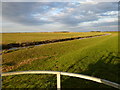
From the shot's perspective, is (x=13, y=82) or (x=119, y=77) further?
(x=119, y=77)

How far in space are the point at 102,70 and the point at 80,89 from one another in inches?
153

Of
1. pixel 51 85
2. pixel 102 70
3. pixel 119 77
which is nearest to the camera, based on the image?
pixel 51 85

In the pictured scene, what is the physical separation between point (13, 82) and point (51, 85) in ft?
9.39

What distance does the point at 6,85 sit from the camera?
711cm

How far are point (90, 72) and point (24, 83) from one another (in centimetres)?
538

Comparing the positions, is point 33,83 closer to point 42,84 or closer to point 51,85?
point 42,84

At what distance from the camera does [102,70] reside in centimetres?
932

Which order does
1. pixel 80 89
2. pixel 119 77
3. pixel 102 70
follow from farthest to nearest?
pixel 102 70 < pixel 119 77 < pixel 80 89

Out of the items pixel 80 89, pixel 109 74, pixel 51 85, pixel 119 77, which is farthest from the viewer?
pixel 109 74

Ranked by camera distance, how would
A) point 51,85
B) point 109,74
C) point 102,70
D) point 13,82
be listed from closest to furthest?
point 51,85 → point 13,82 → point 109,74 → point 102,70

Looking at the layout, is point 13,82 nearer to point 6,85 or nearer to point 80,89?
point 6,85

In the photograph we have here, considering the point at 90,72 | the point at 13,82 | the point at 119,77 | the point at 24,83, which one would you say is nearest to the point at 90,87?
the point at 90,72

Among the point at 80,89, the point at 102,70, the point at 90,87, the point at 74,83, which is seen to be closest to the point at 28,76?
the point at 74,83

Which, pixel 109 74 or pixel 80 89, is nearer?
pixel 80 89
